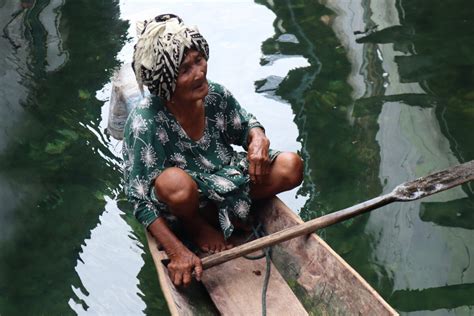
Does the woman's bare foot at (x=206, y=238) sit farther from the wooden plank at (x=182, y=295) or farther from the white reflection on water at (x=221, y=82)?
the white reflection on water at (x=221, y=82)

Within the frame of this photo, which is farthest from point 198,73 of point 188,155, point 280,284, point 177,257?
point 280,284

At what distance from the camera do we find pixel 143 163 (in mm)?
3537

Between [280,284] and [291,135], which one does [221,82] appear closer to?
[291,135]

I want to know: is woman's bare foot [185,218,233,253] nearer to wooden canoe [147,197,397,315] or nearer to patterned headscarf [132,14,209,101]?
wooden canoe [147,197,397,315]

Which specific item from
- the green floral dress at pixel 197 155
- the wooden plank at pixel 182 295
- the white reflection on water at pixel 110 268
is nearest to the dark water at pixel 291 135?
the white reflection on water at pixel 110 268

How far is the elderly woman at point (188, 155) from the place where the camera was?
340cm

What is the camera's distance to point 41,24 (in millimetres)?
7438

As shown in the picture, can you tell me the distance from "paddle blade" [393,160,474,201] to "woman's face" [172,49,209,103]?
89cm

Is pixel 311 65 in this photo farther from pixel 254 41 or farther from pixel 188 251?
pixel 188 251

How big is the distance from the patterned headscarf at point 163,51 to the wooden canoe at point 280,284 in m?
0.70

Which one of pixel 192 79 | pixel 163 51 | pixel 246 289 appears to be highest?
pixel 163 51

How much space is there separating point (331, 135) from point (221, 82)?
47.4 inches

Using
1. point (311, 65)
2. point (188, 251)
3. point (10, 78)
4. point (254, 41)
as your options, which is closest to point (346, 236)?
point (188, 251)

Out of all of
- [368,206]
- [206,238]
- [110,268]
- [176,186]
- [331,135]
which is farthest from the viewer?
[331,135]
